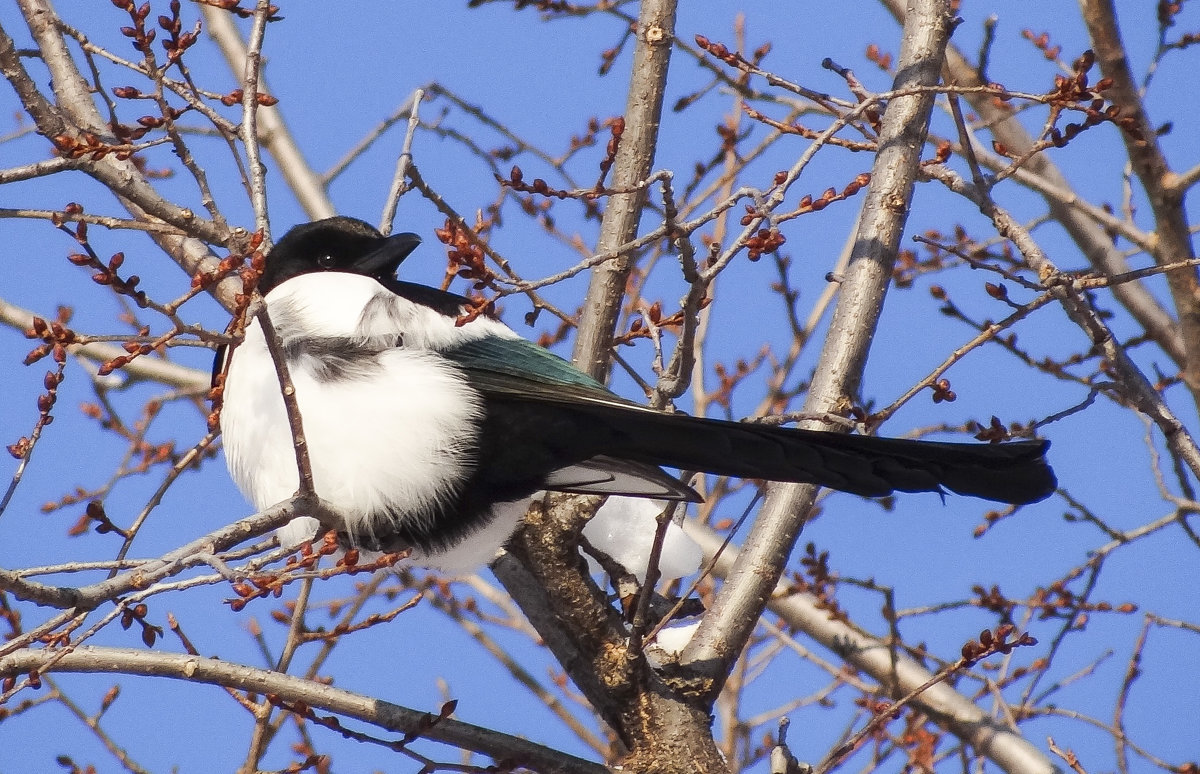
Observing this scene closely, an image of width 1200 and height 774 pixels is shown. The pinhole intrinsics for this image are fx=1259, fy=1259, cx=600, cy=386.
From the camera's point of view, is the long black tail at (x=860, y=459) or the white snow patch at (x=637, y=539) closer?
the long black tail at (x=860, y=459)

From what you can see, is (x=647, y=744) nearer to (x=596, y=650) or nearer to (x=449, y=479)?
(x=596, y=650)

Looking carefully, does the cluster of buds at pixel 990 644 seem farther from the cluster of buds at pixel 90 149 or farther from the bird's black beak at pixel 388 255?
the cluster of buds at pixel 90 149

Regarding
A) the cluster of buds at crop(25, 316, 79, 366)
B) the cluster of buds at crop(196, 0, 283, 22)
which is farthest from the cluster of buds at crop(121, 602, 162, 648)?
the cluster of buds at crop(196, 0, 283, 22)

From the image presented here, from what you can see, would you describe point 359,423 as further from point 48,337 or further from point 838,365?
point 838,365

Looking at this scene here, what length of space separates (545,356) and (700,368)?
2.29m

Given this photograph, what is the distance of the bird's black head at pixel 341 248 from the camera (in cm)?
314

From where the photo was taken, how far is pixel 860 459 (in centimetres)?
243

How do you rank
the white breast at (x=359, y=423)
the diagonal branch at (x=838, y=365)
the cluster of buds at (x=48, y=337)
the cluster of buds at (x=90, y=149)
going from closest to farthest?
1. the cluster of buds at (x=48, y=337)
2. the cluster of buds at (x=90, y=149)
3. the white breast at (x=359, y=423)
4. the diagonal branch at (x=838, y=365)

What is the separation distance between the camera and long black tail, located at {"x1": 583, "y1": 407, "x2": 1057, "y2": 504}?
7.98 ft

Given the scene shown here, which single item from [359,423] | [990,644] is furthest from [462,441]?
[990,644]

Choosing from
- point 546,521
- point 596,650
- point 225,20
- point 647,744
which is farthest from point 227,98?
point 225,20

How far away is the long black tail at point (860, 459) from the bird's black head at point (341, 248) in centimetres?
90

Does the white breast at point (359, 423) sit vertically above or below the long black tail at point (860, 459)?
above

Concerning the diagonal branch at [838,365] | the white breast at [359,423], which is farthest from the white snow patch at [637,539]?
the white breast at [359,423]
